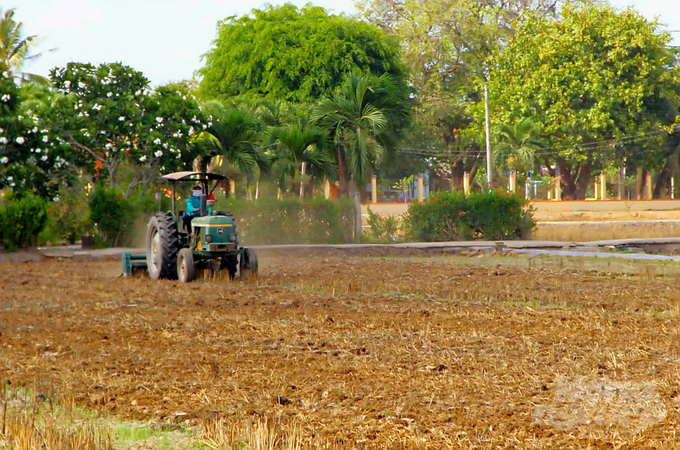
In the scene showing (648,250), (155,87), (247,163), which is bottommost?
(648,250)

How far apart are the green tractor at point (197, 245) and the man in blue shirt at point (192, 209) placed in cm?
7

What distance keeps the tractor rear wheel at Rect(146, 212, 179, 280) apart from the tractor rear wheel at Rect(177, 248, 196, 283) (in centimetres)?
30

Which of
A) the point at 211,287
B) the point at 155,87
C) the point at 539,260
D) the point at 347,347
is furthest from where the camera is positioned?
the point at 155,87

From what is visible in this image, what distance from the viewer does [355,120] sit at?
32.4 m

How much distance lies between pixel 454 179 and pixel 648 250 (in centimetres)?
3504

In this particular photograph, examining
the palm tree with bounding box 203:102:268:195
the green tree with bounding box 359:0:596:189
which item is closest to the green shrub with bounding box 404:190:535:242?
the palm tree with bounding box 203:102:268:195

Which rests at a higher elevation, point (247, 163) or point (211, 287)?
point (247, 163)

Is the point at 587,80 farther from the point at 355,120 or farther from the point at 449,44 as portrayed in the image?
the point at 355,120

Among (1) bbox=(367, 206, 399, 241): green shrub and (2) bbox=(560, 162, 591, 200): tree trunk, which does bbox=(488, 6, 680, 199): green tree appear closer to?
(2) bbox=(560, 162, 591, 200): tree trunk

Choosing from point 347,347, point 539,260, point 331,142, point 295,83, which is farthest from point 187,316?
point 295,83

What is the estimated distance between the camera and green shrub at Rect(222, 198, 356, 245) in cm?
2636

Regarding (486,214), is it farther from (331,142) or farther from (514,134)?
(514,134)

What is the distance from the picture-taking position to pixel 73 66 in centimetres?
2702

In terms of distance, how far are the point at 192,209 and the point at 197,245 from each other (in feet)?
2.69
